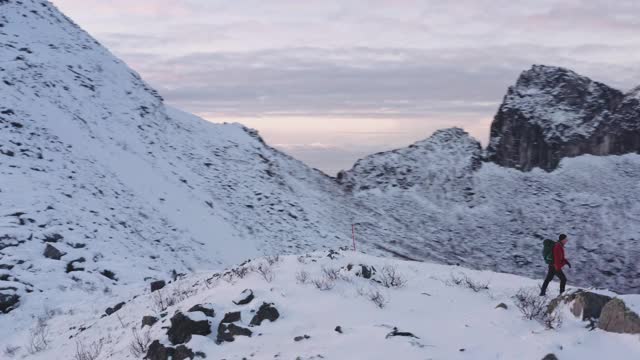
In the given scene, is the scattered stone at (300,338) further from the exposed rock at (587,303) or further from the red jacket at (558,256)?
the red jacket at (558,256)

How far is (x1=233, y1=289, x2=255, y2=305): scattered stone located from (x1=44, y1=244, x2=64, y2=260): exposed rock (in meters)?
10.7

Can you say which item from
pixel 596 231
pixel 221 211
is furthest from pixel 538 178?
pixel 221 211

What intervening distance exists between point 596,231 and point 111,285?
150 feet

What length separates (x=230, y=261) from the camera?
29844 millimetres

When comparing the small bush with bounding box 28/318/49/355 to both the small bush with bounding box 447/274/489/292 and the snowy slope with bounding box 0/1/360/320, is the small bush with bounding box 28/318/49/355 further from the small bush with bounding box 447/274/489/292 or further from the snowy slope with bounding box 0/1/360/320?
the small bush with bounding box 447/274/489/292

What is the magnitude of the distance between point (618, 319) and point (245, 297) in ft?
21.0

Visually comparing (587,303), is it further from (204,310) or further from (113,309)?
(113,309)

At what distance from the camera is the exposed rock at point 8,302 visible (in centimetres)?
1641

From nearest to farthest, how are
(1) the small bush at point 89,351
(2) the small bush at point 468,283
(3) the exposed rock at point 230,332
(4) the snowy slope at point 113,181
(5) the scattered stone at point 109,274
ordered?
1. (3) the exposed rock at point 230,332
2. (1) the small bush at point 89,351
3. (2) the small bush at point 468,283
4. (5) the scattered stone at point 109,274
5. (4) the snowy slope at point 113,181

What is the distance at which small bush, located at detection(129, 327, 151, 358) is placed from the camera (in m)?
10.5

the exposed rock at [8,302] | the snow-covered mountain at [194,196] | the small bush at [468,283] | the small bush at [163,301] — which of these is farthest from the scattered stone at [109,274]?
the small bush at [468,283]

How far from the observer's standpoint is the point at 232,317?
423 inches

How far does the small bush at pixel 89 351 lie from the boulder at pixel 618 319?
29.0ft

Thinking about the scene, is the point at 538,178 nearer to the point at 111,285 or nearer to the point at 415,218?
the point at 415,218
